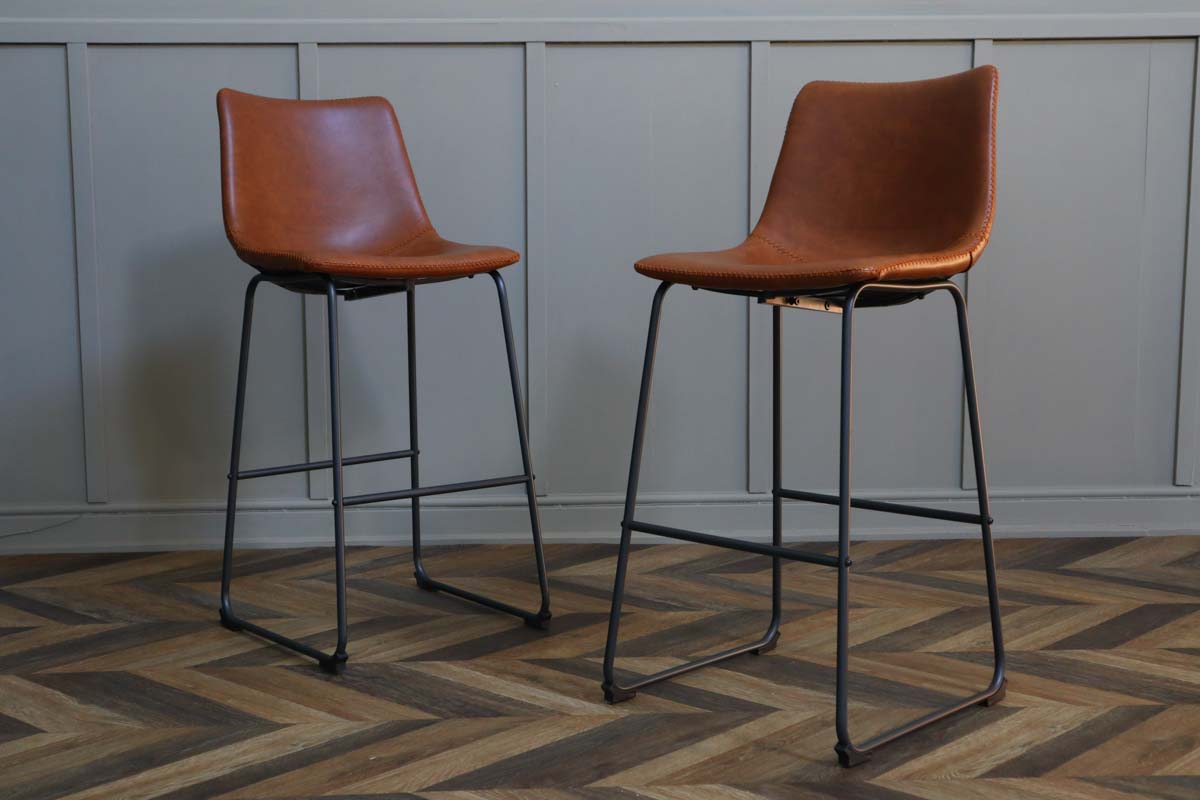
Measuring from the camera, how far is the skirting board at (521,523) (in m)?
2.90

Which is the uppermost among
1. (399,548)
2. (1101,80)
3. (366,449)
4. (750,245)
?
(1101,80)

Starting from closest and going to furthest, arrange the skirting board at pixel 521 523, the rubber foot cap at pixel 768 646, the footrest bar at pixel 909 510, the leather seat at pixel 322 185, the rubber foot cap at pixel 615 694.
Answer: the footrest bar at pixel 909 510 → the rubber foot cap at pixel 615 694 → the rubber foot cap at pixel 768 646 → the leather seat at pixel 322 185 → the skirting board at pixel 521 523

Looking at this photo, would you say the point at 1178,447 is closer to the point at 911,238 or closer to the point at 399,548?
the point at 911,238

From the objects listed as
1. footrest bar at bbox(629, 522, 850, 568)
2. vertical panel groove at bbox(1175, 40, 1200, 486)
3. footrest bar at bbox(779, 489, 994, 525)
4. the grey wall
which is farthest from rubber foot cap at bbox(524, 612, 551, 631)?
vertical panel groove at bbox(1175, 40, 1200, 486)

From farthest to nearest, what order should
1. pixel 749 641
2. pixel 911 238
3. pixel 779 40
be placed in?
pixel 779 40 → pixel 749 641 → pixel 911 238

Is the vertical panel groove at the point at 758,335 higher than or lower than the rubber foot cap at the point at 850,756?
higher

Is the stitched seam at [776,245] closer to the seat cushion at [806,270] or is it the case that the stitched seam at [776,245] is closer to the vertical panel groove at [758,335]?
the seat cushion at [806,270]

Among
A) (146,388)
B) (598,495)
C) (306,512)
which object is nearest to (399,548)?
(306,512)

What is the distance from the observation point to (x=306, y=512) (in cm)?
293

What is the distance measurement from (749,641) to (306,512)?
1.24 meters

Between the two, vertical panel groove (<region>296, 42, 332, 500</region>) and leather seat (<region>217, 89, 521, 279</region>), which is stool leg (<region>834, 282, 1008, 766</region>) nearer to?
leather seat (<region>217, 89, 521, 279</region>)

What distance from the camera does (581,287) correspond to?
9.48 ft

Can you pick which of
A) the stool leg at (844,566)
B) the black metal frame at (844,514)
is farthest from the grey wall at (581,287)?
the stool leg at (844,566)

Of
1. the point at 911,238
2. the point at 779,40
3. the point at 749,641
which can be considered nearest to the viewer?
the point at 911,238
